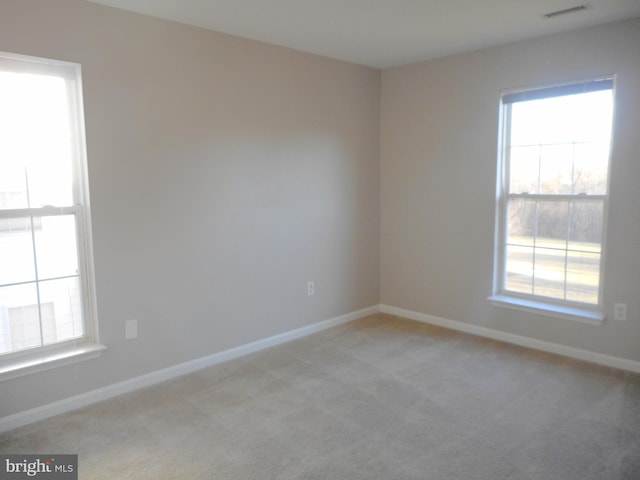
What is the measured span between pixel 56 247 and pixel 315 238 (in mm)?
2047

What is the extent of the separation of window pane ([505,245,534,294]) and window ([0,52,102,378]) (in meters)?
3.20

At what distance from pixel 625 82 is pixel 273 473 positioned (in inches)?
130

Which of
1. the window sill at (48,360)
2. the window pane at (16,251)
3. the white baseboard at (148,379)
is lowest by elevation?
the white baseboard at (148,379)

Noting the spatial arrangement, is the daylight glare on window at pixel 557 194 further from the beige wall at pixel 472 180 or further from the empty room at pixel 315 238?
the beige wall at pixel 472 180

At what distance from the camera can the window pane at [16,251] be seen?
2604 mm

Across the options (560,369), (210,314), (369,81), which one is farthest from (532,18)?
(210,314)

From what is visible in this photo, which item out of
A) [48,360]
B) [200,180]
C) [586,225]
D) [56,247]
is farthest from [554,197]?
[48,360]

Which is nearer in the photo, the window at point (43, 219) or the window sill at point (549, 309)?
the window at point (43, 219)

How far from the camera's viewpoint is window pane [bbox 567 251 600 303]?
3.47 meters

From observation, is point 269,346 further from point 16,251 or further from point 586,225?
point 586,225

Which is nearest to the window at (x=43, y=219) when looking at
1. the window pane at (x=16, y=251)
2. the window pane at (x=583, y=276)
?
the window pane at (x=16, y=251)

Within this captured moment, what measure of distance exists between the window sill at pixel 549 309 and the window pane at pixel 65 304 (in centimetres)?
316

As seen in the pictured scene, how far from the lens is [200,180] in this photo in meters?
3.31

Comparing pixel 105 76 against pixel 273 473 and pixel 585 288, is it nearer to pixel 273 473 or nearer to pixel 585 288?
pixel 273 473
